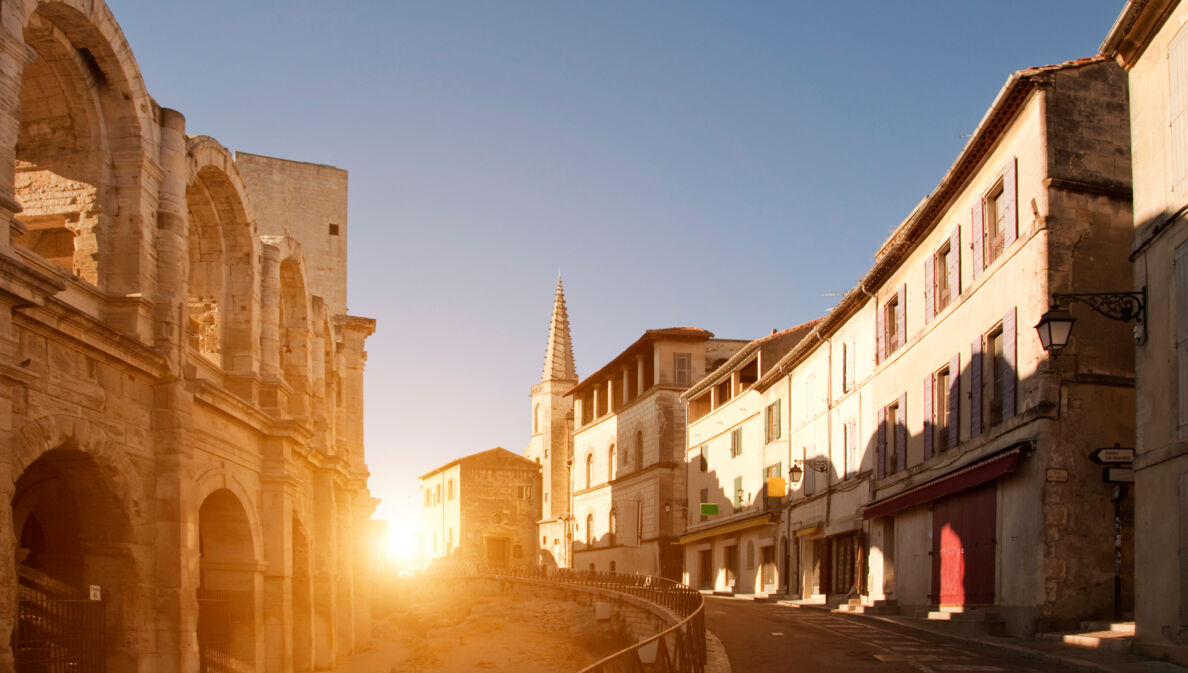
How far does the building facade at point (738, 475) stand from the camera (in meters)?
42.0

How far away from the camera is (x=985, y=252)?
76.2 ft

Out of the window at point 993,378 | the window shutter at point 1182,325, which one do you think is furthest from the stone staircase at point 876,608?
the window shutter at point 1182,325

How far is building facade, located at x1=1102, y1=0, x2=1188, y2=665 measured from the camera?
14.3 meters

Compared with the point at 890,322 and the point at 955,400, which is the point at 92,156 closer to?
the point at 955,400

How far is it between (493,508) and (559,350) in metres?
12.6

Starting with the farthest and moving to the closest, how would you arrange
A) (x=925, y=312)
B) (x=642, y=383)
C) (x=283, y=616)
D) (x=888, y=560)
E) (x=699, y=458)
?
(x=642, y=383) < (x=699, y=458) < (x=888, y=560) < (x=925, y=312) < (x=283, y=616)

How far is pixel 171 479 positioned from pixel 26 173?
14.9 feet

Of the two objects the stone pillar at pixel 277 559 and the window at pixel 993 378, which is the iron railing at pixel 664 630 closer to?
the stone pillar at pixel 277 559

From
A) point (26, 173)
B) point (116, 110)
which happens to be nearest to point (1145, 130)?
point (116, 110)

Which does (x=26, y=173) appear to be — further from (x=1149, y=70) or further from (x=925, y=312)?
(x=925, y=312)

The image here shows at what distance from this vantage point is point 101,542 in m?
14.7

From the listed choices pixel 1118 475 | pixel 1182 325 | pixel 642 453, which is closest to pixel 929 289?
pixel 1118 475

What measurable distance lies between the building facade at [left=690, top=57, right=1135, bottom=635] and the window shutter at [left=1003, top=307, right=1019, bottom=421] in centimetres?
4

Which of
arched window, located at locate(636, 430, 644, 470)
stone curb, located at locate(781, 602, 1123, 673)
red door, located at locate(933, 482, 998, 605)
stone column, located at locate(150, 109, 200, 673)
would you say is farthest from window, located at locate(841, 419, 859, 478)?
arched window, located at locate(636, 430, 644, 470)
